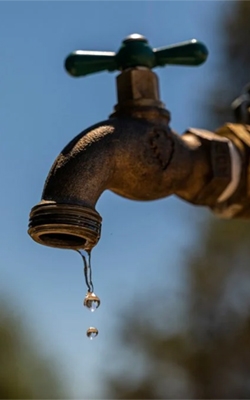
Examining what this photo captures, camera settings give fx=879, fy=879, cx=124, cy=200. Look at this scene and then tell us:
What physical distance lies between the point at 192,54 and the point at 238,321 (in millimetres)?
2707

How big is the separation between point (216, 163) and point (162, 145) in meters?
0.09

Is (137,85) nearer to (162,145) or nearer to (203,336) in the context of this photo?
(162,145)

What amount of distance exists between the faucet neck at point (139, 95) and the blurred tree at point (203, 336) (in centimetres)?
259

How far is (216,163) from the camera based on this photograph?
3.61 ft

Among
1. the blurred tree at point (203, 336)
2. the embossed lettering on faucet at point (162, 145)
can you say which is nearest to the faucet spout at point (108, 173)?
the embossed lettering on faucet at point (162, 145)

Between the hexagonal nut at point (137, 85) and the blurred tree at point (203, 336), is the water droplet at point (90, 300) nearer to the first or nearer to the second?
the hexagonal nut at point (137, 85)

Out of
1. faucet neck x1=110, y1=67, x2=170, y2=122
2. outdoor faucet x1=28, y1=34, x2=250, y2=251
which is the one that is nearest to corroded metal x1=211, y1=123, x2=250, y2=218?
outdoor faucet x1=28, y1=34, x2=250, y2=251

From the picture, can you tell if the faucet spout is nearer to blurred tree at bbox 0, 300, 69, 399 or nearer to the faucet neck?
the faucet neck

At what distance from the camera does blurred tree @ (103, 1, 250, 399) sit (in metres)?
3.64

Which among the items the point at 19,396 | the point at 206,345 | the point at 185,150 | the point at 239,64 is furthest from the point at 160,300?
the point at 185,150

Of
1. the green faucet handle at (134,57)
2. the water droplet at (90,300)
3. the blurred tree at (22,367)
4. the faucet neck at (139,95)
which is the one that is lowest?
the blurred tree at (22,367)

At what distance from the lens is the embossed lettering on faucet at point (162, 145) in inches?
40.6

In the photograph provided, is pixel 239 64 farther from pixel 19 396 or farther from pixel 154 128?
pixel 154 128

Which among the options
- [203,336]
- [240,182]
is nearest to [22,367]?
[203,336]
